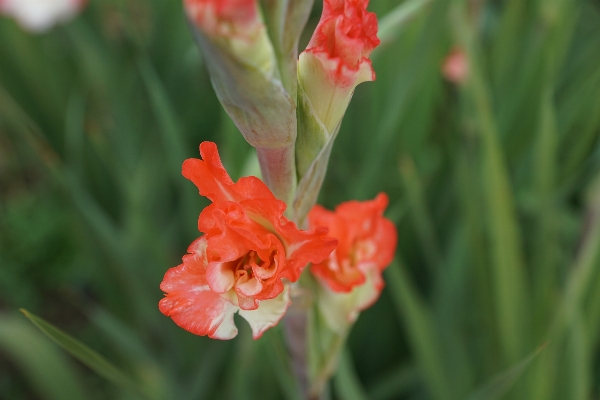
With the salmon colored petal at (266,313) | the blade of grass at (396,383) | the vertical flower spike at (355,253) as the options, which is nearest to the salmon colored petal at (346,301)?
the vertical flower spike at (355,253)

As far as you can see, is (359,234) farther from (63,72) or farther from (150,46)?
(63,72)

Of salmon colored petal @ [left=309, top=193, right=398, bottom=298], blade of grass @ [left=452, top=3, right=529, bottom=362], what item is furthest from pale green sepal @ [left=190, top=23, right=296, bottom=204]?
blade of grass @ [left=452, top=3, right=529, bottom=362]

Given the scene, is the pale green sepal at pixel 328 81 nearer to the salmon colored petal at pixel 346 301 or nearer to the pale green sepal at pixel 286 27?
the pale green sepal at pixel 286 27

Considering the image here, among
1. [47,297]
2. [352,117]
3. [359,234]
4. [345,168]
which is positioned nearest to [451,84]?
[352,117]

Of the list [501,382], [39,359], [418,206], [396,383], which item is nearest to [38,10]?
[39,359]

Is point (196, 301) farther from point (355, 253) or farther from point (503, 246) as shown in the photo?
point (503, 246)

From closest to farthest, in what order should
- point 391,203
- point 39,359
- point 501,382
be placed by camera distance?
point 501,382
point 39,359
point 391,203
